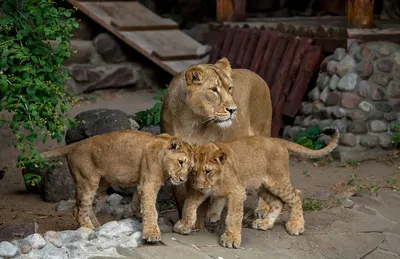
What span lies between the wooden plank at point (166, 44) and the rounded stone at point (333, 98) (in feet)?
9.03

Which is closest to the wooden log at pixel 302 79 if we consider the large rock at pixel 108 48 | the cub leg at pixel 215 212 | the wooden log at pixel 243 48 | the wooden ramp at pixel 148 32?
the wooden log at pixel 243 48

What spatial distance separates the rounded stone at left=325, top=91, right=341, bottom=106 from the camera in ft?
33.6

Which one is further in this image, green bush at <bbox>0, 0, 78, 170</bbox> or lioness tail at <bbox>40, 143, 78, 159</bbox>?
lioness tail at <bbox>40, 143, 78, 159</bbox>

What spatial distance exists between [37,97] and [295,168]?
162 inches

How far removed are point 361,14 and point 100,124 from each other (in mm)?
3298

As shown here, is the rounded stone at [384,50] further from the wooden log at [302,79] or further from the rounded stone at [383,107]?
the wooden log at [302,79]

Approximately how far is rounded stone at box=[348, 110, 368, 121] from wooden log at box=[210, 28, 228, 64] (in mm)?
2627

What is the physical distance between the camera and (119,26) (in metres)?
12.4

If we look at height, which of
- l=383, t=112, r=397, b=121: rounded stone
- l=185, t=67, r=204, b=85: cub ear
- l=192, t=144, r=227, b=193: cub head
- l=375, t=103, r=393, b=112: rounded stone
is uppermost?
l=185, t=67, r=204, b=85: cub ear

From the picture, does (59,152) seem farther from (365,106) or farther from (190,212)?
(365,106)

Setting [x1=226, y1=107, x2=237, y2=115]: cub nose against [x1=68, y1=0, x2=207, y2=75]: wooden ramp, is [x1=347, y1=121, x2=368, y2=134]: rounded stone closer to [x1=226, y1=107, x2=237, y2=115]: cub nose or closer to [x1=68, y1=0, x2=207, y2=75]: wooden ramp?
[x1=68, y1=0, x2=207, y2=75]: wooden ramp

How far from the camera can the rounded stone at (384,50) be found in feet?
33.4

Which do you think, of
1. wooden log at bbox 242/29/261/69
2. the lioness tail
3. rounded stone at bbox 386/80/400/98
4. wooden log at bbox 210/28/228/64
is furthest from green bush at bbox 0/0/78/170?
wooden log at bbox 210/28/228/64

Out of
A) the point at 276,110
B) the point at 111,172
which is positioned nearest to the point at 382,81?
the point at 276,110
